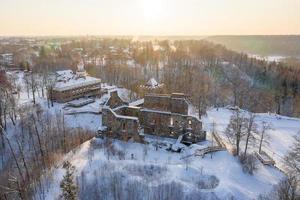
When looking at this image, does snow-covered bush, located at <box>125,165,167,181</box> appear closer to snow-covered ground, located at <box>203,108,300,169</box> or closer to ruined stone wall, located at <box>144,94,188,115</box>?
ruined stone wall, located at <box>144,94,188,115</box>

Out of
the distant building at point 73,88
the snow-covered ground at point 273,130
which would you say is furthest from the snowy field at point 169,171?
the distant building at point 73,88

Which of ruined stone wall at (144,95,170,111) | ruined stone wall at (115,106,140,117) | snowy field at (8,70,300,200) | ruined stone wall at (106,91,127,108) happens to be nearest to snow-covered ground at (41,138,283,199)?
snowy field at (8,70,300,200)

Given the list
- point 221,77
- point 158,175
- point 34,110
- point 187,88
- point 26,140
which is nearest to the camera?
point 158,175

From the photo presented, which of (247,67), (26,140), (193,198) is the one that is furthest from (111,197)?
(247,67)

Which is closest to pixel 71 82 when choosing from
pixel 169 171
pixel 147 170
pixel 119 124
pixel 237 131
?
pixel 119 124

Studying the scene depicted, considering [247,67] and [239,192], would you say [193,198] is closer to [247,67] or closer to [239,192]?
[239,192]

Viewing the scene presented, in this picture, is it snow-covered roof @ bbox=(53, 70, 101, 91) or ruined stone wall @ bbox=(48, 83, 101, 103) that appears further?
snow-covered roof @ bbox=(53, 70, 101, 91)

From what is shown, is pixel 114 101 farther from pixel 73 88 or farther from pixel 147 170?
pixel 73 88
